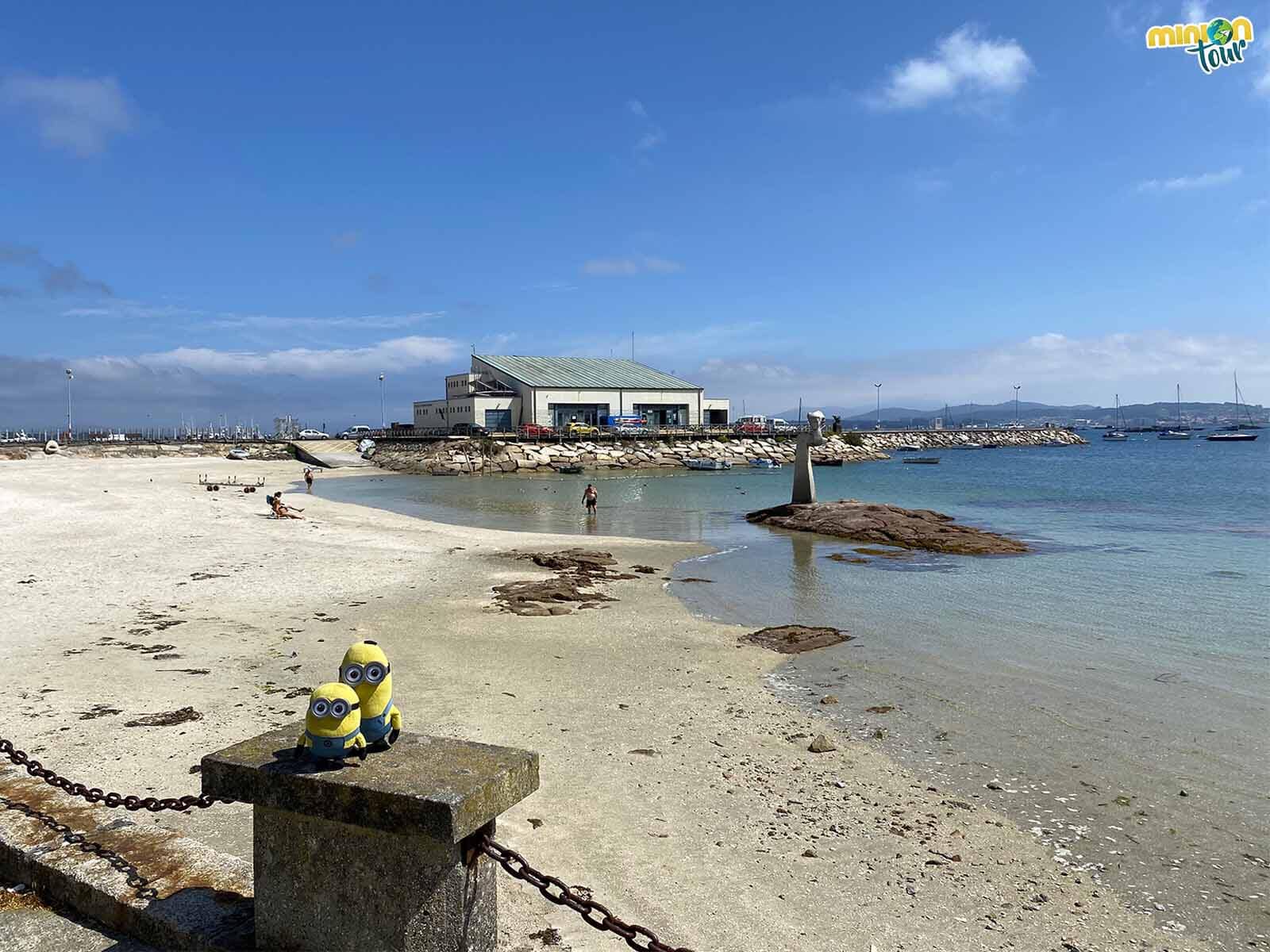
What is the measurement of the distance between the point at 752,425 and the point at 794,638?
105 m

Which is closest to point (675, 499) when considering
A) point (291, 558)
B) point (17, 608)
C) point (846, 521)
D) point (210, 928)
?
point (846, 521)

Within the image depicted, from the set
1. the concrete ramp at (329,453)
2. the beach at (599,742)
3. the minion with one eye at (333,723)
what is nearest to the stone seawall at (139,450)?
the concrete ramp at (329,453)

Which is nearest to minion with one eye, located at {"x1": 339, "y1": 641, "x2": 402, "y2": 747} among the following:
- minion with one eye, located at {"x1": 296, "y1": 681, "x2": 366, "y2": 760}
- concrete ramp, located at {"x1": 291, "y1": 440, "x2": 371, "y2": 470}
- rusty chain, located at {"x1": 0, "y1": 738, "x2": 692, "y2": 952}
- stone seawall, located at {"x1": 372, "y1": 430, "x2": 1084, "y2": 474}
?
minion with one eye, located at {"x1": 296, "y1": 681, "x2": 366, "y2": 760}

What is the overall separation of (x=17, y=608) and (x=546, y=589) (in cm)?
953

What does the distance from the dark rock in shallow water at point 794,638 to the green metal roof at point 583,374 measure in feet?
275

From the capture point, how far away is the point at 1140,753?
8.70m

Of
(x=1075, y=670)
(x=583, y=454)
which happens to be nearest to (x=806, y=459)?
(x=1075, y=670)

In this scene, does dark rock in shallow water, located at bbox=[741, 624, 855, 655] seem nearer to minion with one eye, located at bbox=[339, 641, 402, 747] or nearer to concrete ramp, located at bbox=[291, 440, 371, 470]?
minion with one eye, located at bbox=[339, 641, 402, 747]

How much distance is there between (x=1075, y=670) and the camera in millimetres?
12117

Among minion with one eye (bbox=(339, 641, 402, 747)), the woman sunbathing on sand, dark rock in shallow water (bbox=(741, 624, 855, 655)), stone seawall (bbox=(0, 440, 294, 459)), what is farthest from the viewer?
stone seawall (bbox=(0, 440, 294, 459))

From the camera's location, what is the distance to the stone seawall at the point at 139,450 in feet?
299

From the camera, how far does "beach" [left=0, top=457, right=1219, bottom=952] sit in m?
5.51

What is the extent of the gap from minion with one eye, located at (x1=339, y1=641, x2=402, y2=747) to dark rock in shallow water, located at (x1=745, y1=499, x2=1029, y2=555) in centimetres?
2468

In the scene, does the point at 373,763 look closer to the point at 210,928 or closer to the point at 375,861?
the point at 375,861
